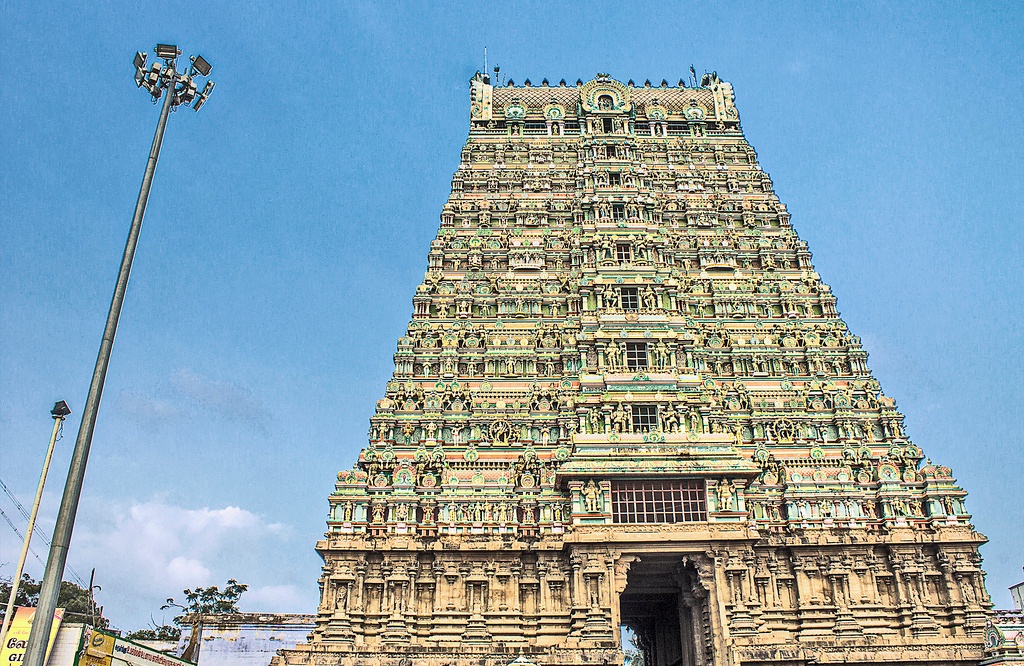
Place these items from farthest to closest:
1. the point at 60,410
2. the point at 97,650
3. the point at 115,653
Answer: the point at 115,653 → the point at 97,650 → the point at 60,410

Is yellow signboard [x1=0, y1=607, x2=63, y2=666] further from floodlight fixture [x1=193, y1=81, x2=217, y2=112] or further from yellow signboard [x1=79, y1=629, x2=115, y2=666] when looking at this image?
floodlight fixture [x1=193, y1=81, x2=217, y2=112]

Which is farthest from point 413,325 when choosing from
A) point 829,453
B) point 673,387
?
point 829,453

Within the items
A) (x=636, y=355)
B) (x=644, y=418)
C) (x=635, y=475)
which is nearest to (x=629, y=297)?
(x=636, y=355)

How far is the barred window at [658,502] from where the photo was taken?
1270 inches

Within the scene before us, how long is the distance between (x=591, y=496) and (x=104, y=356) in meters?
20.9

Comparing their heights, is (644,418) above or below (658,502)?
above

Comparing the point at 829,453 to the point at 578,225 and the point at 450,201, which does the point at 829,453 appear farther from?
the point at 450,201

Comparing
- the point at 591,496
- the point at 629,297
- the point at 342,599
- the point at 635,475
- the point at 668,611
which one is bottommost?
the point at 342,599

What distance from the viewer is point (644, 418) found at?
35594 mm

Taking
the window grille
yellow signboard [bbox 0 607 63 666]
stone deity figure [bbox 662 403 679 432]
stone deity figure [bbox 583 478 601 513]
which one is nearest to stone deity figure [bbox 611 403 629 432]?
stone deity figure [bbox 662 403 679 432]

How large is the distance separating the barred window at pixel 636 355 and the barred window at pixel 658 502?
655 centimetres

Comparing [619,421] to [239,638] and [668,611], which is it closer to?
[668,611]

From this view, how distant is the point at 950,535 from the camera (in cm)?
3275

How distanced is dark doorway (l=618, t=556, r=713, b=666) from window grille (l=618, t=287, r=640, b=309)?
509 inches
